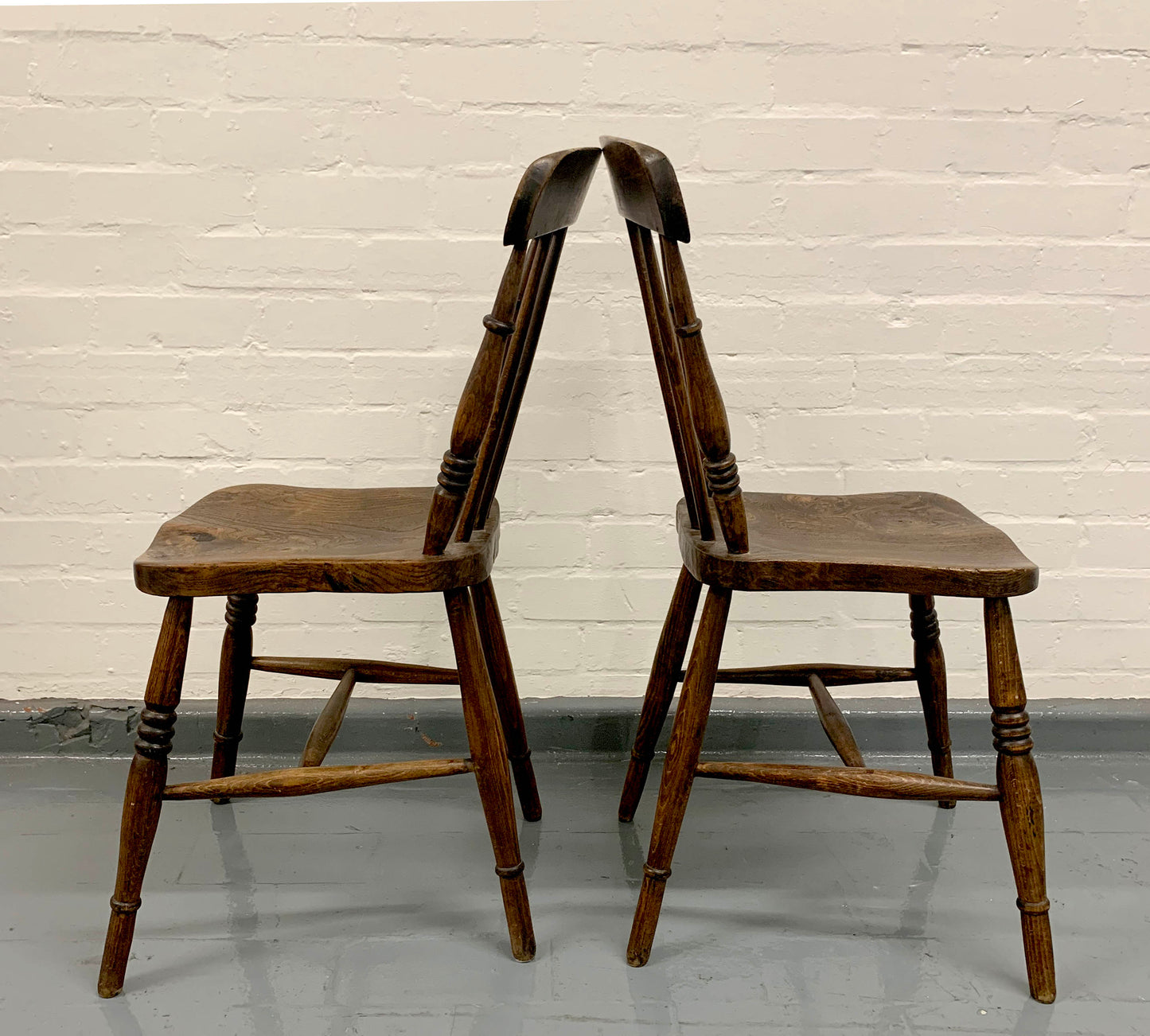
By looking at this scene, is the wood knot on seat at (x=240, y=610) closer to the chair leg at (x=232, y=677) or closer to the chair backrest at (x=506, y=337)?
the chair leg at (x=232, y=677)

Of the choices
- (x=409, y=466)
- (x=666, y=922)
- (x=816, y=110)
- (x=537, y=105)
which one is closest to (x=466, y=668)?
(x=666, y=922)

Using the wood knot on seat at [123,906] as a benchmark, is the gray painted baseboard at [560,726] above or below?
below

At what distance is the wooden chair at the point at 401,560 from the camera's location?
1.18m

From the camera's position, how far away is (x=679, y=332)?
118 cm

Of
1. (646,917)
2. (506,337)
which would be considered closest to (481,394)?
(506,337)

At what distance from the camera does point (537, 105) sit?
1.66 metres

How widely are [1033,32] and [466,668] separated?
128 centimetres

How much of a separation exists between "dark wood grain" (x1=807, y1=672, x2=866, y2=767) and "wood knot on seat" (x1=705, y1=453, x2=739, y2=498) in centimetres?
49

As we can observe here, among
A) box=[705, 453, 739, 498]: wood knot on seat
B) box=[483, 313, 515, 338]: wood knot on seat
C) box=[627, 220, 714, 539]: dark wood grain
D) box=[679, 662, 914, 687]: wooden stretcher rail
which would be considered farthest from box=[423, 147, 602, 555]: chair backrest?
box=[679, 662, 914, 687]: wooden stretcher rail

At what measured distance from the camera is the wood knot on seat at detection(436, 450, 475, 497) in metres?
1.18

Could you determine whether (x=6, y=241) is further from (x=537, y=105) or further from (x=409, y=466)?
(x=537, y=105)

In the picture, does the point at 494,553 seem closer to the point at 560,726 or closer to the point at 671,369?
the point at 671,369

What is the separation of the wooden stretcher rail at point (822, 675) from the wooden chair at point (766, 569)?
178 millimetres

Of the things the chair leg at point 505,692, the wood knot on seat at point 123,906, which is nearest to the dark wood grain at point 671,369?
the chair leg at point 505,692
